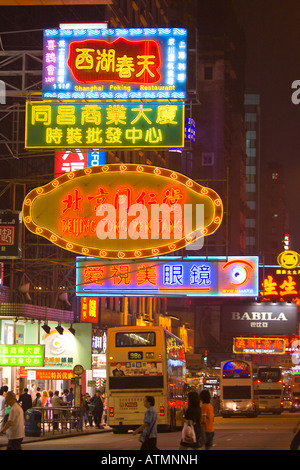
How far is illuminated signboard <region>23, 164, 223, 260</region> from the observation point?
3728 centimetres

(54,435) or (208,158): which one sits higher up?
(208,158)

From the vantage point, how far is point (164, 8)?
86.5 meters

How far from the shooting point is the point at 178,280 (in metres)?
49.7

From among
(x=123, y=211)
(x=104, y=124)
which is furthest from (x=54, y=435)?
(x=104, y=124)

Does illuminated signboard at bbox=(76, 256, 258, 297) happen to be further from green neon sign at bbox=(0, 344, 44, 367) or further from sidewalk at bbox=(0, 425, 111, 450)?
green neon sign at bbox=(0, 344, 44, 367)

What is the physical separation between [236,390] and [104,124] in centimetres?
3573

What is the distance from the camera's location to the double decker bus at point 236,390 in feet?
216

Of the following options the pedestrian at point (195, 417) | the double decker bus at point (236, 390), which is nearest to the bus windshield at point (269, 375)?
the double decker bus at point (236, 390)

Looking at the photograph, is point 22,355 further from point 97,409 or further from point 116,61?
point 116,61

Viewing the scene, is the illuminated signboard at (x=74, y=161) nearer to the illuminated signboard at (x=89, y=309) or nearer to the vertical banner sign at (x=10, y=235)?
the illuminated signboard at (x=89, y=309)

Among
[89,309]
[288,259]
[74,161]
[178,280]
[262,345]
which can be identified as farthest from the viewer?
[262,345]

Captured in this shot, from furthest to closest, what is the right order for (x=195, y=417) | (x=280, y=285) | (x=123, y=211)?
(x=280, y=285) < (x=123, y=211) < (x=195, y=417)

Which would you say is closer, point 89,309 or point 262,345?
point 89,309
